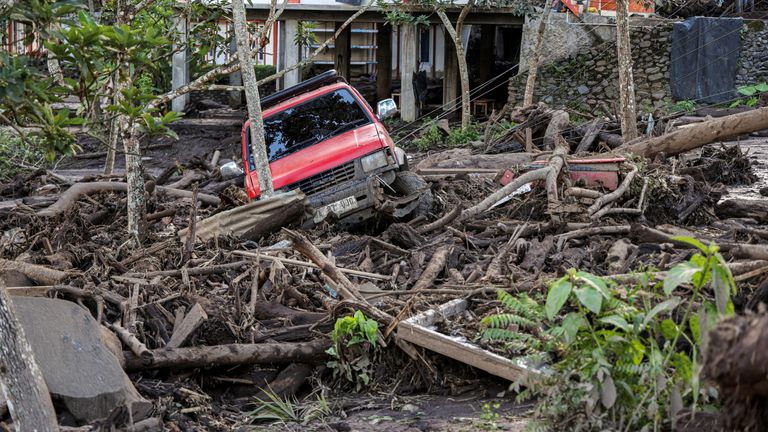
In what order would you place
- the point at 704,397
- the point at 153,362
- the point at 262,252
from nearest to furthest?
the point at 704,397
the point at 153,362
the point at 262,252

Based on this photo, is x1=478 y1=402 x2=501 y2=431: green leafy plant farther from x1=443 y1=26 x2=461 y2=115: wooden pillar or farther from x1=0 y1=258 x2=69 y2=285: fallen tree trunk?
x1=443 y1=26 x2=461 y2=115: wooden pillar

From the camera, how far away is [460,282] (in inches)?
344

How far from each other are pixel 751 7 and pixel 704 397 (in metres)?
25.6

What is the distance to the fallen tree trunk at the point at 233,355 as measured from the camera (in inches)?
277

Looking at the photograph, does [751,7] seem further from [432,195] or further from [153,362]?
[153,362]

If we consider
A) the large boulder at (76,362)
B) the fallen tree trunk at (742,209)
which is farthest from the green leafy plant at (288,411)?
the fallen tree trunk at (742,209)

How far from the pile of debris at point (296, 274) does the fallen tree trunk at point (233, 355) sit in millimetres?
12

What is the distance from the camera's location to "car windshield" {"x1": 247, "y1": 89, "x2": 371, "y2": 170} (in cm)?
1265

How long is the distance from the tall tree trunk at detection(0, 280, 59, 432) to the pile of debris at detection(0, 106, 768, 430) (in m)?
0.78

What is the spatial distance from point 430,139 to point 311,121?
458 inches

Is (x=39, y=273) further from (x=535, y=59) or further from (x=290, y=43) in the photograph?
(x=290, y=43)

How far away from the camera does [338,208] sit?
38.1 ft

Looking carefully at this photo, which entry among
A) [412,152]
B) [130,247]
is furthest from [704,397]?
[412,152]

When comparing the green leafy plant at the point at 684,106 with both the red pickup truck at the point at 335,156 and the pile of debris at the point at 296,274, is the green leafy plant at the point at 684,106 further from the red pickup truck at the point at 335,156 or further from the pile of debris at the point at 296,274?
the red pickup truck at the point at 335,156
